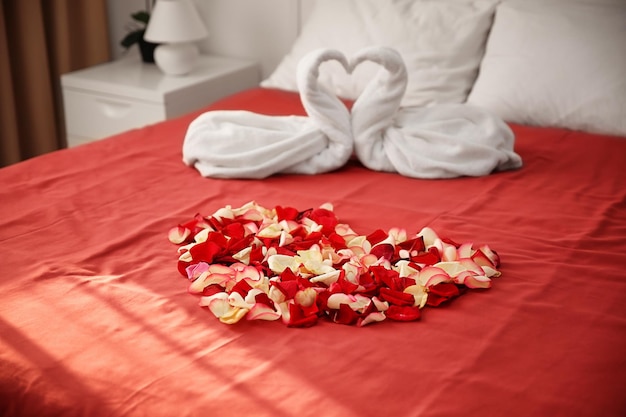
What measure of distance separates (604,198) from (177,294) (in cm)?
106

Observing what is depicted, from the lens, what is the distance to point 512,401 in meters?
1.16

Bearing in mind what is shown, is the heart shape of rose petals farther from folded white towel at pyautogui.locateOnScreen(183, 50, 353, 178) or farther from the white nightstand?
the white nightstand

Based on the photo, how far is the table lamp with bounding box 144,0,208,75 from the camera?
2994mm

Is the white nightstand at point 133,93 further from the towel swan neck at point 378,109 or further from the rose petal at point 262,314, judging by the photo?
the rose petal at point 262,314

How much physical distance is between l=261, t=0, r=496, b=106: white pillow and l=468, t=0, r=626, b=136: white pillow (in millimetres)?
65

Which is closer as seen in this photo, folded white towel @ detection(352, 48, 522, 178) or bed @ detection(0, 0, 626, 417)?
bed @ detection(0, 0, 626, 417)

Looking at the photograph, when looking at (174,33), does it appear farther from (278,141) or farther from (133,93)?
(278,141)

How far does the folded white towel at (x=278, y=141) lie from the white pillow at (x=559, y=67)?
58cm

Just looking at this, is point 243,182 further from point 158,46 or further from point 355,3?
point 158,46

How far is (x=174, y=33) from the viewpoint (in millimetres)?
2994

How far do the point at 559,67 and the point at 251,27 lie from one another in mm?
1361

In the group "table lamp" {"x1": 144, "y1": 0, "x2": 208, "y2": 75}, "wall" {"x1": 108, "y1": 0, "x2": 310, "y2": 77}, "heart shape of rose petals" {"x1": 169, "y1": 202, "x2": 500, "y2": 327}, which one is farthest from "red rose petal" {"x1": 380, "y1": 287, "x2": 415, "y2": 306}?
"wall" {"x1": 108, "y1": 0, "x2": 310, "y2": 77}

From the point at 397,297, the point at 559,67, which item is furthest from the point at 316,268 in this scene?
the point at 559,67

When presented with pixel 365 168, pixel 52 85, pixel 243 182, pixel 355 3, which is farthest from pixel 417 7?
pixel 52 85
